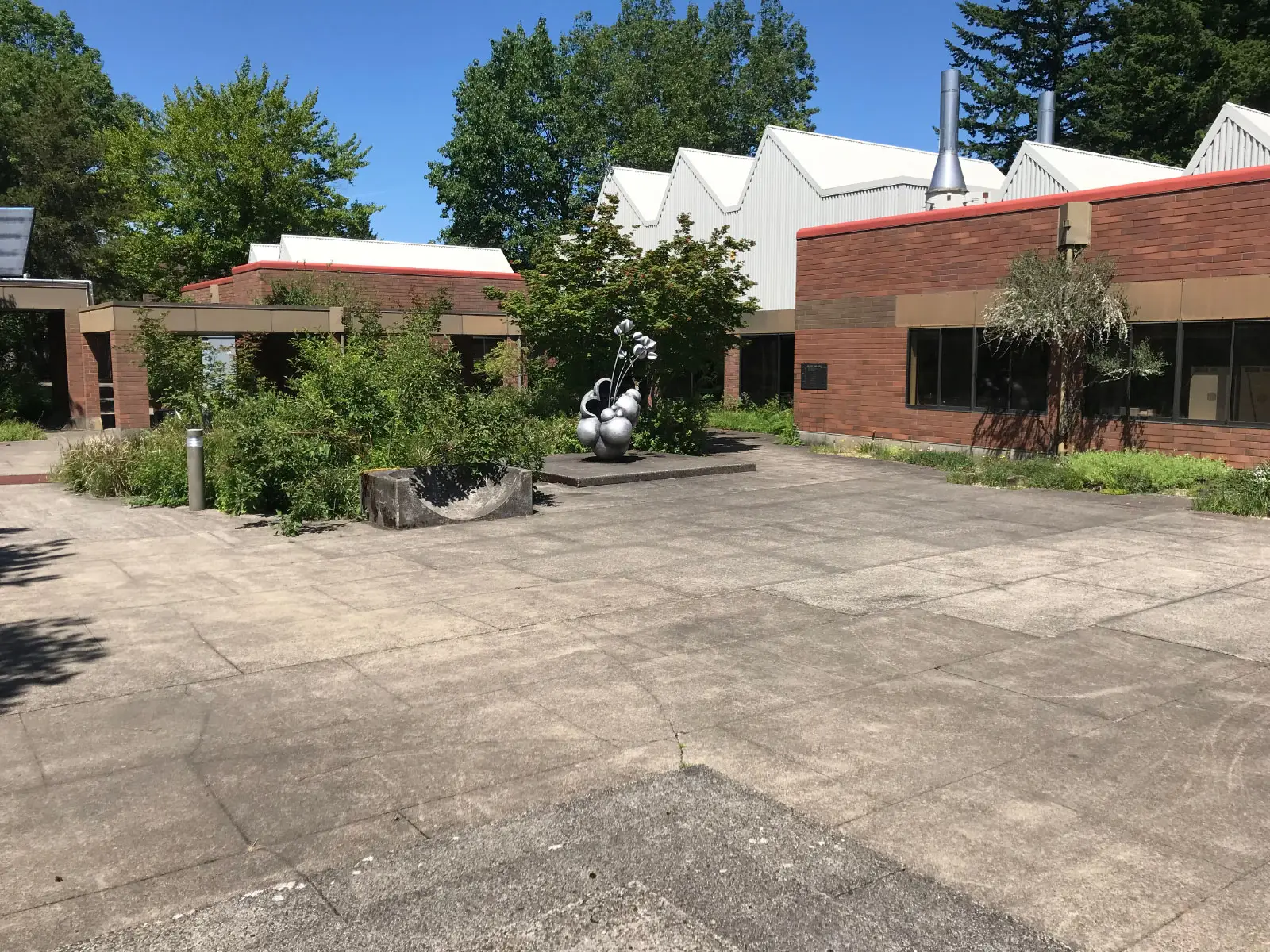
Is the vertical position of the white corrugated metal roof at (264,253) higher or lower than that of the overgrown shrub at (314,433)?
higher

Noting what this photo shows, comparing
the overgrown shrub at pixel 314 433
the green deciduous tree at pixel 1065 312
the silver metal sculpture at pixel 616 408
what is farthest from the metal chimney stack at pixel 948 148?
the overgrown shrub at pixel 314 433

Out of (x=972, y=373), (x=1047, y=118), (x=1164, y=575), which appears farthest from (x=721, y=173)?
(x=1164, y=575)

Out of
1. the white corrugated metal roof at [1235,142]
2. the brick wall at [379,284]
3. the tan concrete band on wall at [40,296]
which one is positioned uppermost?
the white corrugated metal roof at [1235,142]

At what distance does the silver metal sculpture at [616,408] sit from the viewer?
1831cm

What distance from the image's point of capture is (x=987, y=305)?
18969 millimetres

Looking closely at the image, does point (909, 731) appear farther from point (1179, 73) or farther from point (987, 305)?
point (1179, 73)

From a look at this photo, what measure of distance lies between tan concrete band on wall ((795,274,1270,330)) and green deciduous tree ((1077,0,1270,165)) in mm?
22392

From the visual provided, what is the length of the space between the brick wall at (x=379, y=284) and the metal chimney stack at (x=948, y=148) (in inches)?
517

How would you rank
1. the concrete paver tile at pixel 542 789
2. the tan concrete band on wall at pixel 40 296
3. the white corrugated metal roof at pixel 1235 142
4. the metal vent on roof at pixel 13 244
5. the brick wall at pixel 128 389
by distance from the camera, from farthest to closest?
the metal vent on roof at pixel 13 244
the tan concrete band on wall at pixel 40 296
the brick wall at pixel 128 389
the white corrugated metal roof at pixel 1235 142
the concrete paver tile at pixel 542 789

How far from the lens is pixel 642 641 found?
764 centimetres

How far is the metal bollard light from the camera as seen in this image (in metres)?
13.9

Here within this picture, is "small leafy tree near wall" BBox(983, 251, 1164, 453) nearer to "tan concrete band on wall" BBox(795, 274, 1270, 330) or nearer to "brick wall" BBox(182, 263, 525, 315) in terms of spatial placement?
"tan concrete band on wall" BBox(795, 274, 1270, 330)

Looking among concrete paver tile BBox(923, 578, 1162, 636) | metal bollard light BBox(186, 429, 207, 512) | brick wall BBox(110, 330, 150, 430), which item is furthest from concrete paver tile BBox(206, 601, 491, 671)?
brick wall BBox(110, 330, 150, 430)

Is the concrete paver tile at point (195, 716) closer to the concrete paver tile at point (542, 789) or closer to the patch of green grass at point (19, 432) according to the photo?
the concrete paver tile at point (542, 789)
